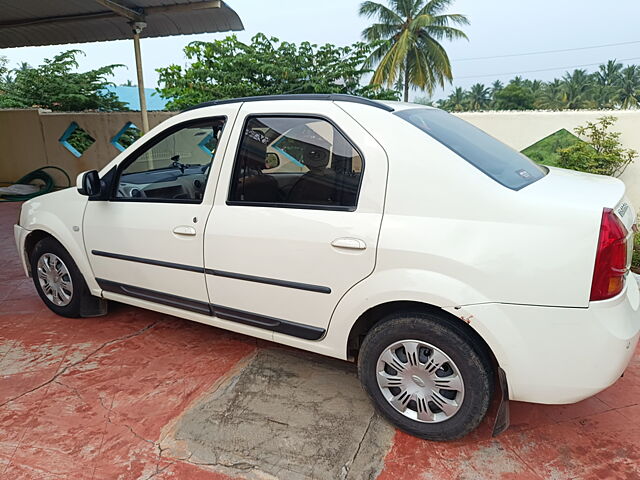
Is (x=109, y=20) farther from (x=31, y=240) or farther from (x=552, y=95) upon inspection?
(x=552, y=95)

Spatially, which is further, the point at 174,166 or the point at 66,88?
the point at 66,88

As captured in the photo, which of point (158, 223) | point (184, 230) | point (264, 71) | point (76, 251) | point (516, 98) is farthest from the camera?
point (516, 98)

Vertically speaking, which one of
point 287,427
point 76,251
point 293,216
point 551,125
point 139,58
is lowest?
point 287,427

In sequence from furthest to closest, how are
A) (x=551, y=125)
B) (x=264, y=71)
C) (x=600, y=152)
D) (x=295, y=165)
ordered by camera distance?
(x=264, y=71), (x=551, y=125), (x=600, y=152), (x=295, y=165)

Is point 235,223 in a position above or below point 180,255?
above

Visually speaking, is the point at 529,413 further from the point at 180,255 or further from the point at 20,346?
the point at 20,346

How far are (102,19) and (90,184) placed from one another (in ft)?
18.1

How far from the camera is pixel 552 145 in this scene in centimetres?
644

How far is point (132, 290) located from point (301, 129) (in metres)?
1.72

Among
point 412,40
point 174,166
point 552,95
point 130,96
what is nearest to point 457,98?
point 552,95

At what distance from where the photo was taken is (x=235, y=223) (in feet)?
8.57

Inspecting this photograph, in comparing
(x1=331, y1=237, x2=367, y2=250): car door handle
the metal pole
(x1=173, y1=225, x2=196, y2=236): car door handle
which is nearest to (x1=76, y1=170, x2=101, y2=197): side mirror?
(x1=173, y1=225, x2=196, y2=236): car door handle

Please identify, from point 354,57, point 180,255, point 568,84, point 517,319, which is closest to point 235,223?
point 180,255

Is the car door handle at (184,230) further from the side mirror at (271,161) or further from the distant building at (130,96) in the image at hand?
the distant building at (130,96)
